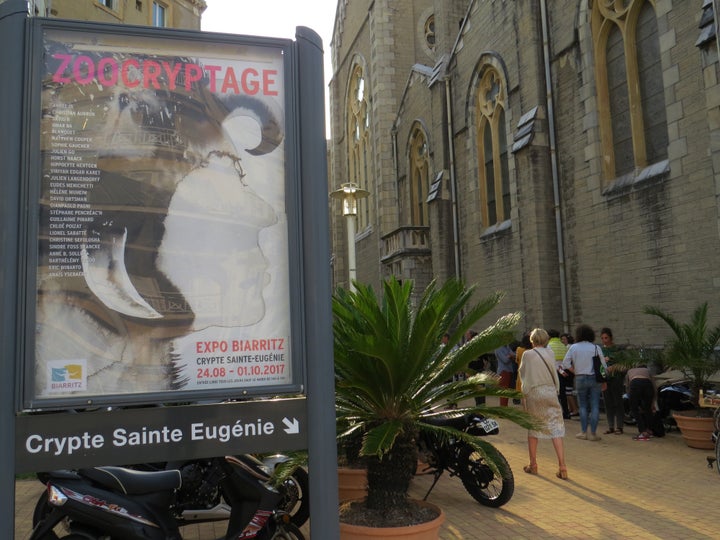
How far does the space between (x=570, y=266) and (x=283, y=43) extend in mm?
12804

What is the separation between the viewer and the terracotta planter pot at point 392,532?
423cm

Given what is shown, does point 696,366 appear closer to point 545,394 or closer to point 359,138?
point 545,394

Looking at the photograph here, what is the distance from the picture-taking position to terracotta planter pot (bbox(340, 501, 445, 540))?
13.9 ft

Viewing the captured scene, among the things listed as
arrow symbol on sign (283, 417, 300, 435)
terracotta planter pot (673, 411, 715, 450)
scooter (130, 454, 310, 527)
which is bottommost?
terracotta planter pot (673, 411, 715, 450)

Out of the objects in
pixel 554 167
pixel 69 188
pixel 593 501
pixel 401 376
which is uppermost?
pixel 554 167

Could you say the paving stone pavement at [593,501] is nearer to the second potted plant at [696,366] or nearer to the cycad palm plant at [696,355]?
the second potted plant at [696,366]

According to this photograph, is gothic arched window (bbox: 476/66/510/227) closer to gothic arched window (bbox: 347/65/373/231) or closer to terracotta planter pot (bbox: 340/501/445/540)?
gothic arched window (bbox: 347/65/373/231)

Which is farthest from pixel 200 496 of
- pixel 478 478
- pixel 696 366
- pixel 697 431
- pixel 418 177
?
pixel 418 177

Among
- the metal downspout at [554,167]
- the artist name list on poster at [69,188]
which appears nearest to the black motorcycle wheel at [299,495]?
the artist name list on poster at [69,188]

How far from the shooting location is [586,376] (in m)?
9.20

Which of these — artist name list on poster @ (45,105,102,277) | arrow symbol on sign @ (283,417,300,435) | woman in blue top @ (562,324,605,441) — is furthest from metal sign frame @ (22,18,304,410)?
woman in blue top @ (562,324,605,441)

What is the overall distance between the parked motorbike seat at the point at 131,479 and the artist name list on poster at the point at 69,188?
1695 mm

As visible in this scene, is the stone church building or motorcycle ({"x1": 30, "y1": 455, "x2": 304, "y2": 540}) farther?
the stone church building

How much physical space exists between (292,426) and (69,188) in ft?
4.93
